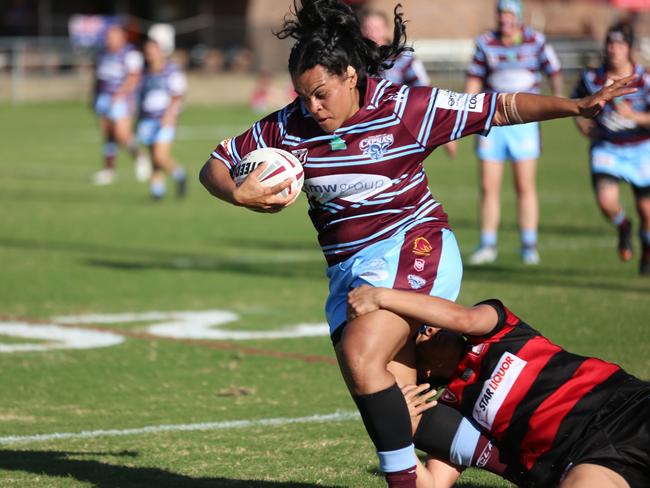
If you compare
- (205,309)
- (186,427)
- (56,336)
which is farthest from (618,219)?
(186,427)

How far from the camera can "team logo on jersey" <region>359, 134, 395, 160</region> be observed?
16.2 ft

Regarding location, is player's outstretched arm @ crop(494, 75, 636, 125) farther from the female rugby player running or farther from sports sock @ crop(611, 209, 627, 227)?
sports sock @ crop(611, 209, 627, 227)

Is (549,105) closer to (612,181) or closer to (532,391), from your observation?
(532,391)

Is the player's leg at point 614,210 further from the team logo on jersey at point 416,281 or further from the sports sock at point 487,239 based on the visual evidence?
the team logo on jersey at point 416,281

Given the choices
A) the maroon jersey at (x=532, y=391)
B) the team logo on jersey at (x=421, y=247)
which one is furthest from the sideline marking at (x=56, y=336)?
the maroon jersey at (x=532, y=391)

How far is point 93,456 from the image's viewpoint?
5.87 m

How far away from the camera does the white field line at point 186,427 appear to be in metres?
6.25

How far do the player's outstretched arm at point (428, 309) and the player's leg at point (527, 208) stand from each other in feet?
24.0

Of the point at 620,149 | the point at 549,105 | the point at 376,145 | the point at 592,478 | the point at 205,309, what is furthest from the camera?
the point at 620,149

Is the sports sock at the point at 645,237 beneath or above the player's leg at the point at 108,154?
above

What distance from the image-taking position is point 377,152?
195 inches

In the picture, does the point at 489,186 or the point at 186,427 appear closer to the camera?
the point at 186,427

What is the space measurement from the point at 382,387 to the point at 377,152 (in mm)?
1013

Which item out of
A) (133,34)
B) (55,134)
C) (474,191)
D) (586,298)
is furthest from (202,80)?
(586,298)
